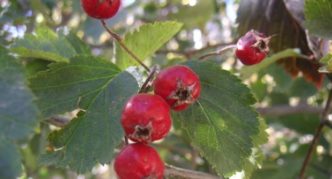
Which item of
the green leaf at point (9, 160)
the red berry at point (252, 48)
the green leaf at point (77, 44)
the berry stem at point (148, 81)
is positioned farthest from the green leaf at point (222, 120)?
the green leaf at point (9, 160)

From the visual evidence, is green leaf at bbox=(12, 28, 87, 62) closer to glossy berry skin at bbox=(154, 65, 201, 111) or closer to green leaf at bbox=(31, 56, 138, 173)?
green leaf at bbox=(31, 56, 138, 173)

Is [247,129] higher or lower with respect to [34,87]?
lower

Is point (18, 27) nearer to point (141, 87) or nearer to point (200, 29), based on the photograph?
point (141, 87)

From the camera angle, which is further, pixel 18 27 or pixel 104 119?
pixel 18 27

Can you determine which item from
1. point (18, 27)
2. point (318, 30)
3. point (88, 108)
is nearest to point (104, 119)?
point (88, 108)

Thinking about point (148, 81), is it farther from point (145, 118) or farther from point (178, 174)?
point (178, 174)

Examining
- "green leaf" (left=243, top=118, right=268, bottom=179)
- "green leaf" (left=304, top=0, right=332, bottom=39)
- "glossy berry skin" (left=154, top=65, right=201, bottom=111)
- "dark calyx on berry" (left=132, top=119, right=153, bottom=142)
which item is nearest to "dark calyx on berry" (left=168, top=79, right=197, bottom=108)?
"glossy berry skin" (left=154, top=65, right=201, bottom=111)

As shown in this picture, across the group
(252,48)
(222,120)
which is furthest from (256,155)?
(252,48)

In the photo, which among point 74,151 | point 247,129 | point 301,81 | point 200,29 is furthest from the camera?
point 200,29
